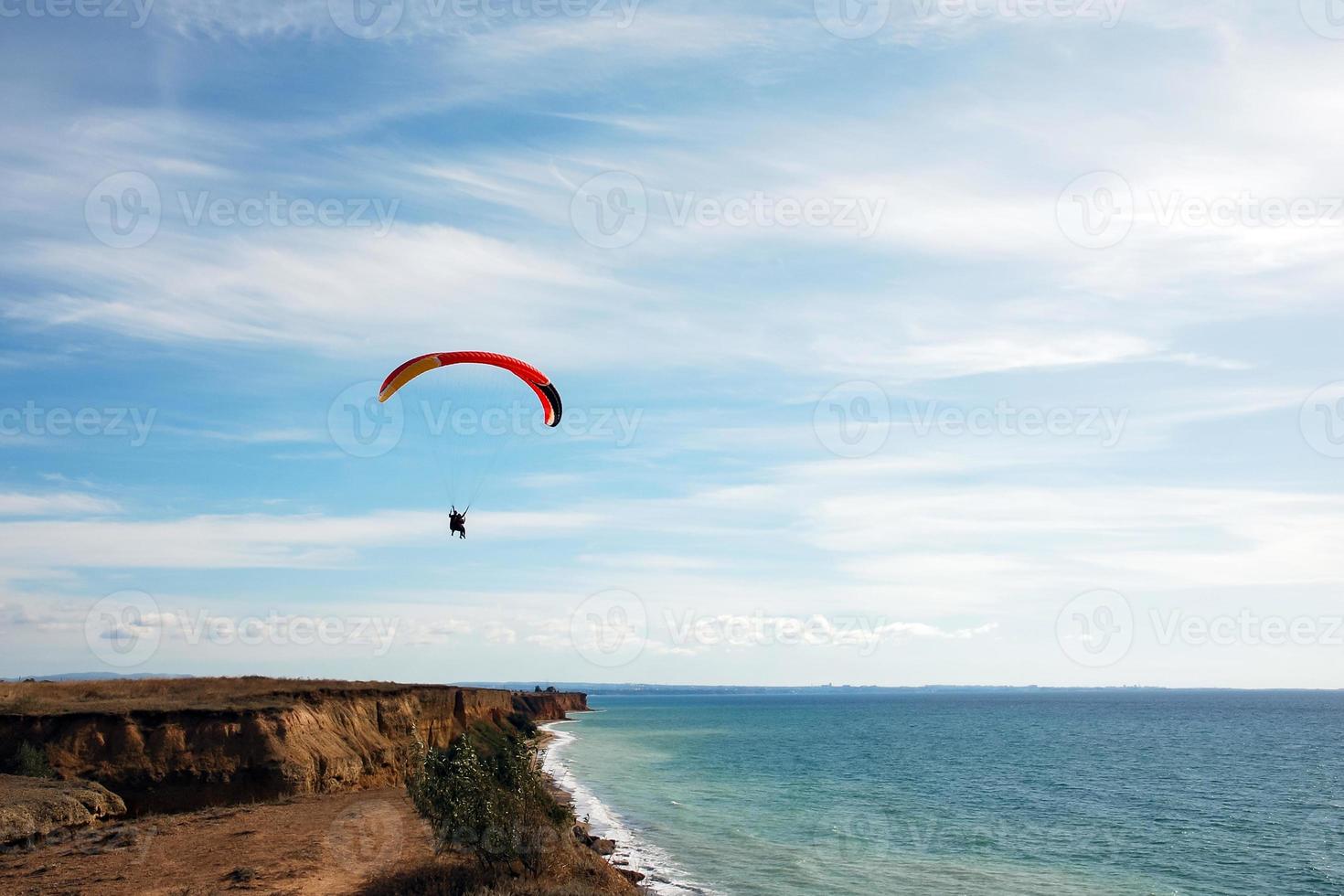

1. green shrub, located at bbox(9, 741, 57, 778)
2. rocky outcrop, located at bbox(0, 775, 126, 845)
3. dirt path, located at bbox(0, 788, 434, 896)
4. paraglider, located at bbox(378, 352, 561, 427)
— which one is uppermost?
paraglider, located at bbox(378, 352, 561, 427)

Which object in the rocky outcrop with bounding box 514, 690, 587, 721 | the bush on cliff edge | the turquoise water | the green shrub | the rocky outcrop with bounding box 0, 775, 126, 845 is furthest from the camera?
the rocky outcrop with bounding box 514, 690, 587, 721

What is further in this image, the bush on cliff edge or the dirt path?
the bush on cliff edge

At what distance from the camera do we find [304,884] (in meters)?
21.0

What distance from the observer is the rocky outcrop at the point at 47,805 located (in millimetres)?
24161

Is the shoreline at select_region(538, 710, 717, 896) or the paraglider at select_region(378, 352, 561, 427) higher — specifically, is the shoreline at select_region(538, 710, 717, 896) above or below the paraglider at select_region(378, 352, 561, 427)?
below

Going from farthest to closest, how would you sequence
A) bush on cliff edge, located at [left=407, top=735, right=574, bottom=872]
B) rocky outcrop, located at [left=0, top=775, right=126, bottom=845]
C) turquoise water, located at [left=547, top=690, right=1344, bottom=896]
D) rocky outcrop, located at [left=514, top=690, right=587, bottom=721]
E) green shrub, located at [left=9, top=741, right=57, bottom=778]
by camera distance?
rocky outcrop, located at [left=514, top=690, right=587, bottom=721] → turquoise water, located at [left=547, top=690, right=1344, bottom=896] → green shrub, located at [left=9, top=741, right=57, bottom=778] → rocky outcrop, located at [left=0, top=775, right=126, bottom=845] → bush on cliff edge, located at [left=407, top=735, right=574, bottom=872]

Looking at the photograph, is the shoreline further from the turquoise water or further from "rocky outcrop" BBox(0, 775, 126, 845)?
"rocky outcrop" BBox(0, 775, 126, 845)

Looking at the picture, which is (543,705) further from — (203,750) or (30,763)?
(30,763)

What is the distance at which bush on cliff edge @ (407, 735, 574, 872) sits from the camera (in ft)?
71.2

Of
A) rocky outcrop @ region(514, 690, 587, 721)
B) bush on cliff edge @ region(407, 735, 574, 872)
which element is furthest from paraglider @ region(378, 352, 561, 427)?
rocky outcrop @ region(514, 690, 587, 721)

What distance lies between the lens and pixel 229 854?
23.4m

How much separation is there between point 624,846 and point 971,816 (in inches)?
800

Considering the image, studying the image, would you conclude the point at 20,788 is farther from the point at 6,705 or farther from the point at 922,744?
the point at 922,744

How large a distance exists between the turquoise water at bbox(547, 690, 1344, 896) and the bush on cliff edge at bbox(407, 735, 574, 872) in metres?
7.87
